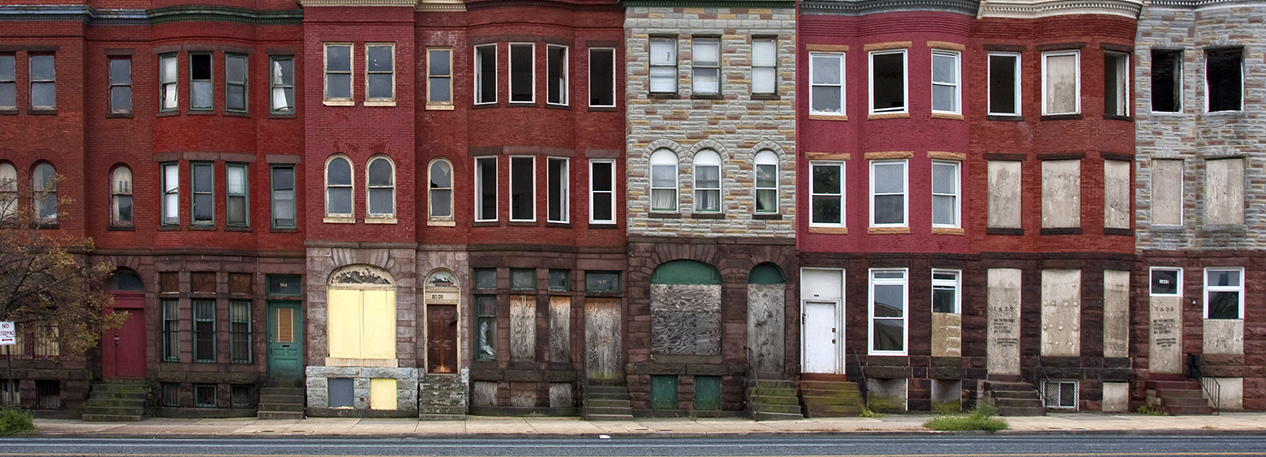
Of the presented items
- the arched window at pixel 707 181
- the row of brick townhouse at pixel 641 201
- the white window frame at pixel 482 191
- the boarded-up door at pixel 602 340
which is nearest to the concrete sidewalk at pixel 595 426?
the row of brick townhouse at pixel 641 201

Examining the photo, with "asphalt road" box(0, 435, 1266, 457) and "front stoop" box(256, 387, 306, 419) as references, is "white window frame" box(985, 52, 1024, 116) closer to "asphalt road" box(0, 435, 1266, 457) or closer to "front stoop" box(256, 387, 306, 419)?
"asphalt road" box(0, 435, 1266, 457)

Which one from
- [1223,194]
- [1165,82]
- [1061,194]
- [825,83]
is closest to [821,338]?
[825,83]

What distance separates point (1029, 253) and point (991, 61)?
4.77m

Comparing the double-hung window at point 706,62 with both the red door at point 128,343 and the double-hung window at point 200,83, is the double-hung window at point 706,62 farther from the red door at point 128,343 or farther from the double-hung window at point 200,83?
the red door at point 128,343

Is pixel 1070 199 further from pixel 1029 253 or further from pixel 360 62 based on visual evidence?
pixel 360 62

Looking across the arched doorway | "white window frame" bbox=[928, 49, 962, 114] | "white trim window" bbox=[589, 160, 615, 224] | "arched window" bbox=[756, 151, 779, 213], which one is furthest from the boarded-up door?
the arched doorway

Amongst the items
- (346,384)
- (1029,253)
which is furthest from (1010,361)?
(346,384)

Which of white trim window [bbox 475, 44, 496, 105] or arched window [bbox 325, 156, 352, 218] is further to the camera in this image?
white trim window [bbox 475, 44, 496, 105]

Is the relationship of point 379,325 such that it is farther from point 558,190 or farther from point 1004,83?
point 1004,83

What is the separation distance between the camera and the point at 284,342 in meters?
30.3

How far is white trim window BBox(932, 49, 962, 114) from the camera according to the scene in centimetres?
3045

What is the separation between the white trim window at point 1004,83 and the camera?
102 ft

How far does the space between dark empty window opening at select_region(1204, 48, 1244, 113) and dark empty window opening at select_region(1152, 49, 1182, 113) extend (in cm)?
74

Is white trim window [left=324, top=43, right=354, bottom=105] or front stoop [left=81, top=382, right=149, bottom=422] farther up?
white trim window [left=324, top=43, right=354, bottom=105]
